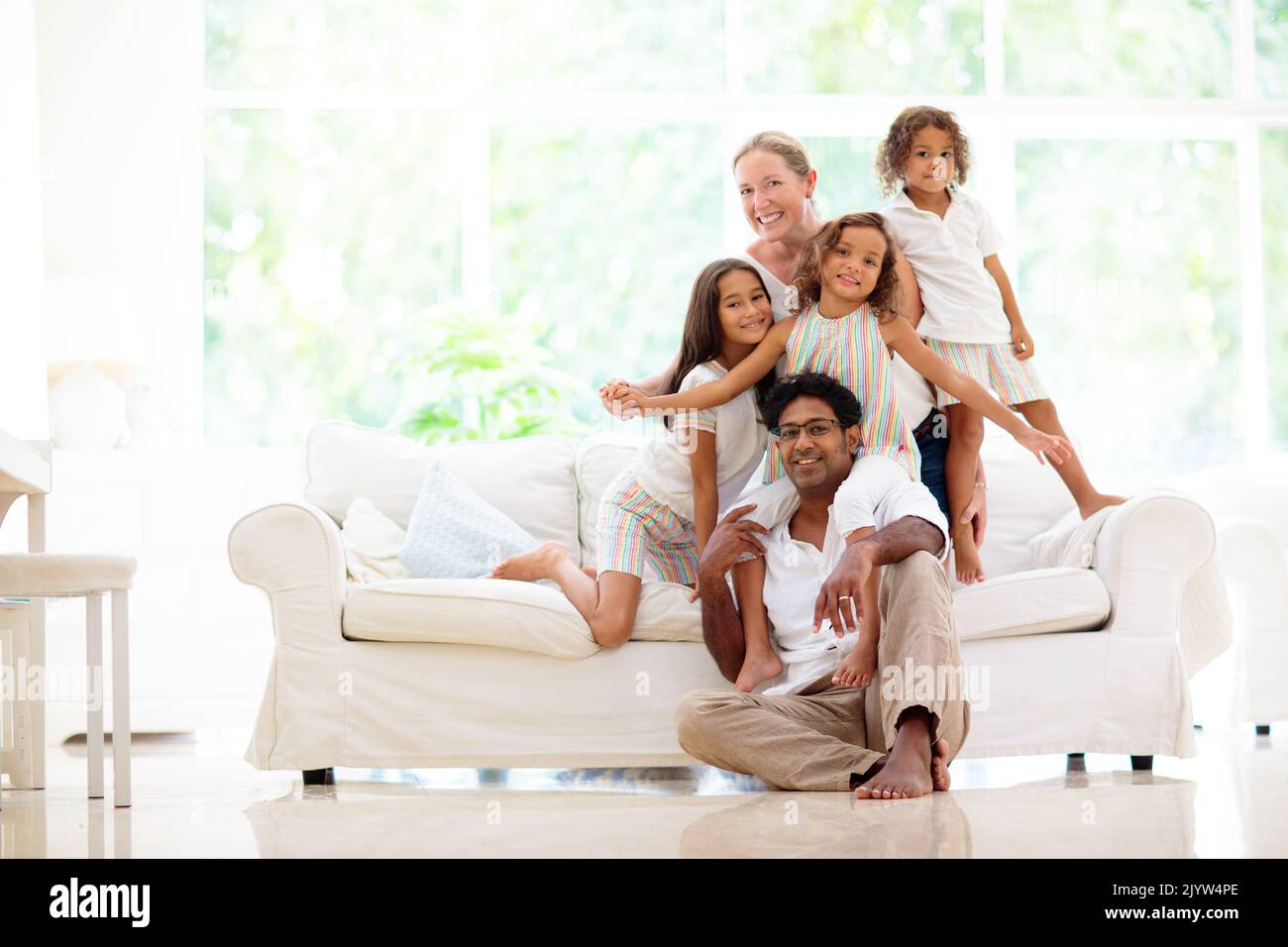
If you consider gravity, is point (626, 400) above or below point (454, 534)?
above

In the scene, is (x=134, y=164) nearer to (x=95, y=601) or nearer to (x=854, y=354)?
(x=95, y=601)

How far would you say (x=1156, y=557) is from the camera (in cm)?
285

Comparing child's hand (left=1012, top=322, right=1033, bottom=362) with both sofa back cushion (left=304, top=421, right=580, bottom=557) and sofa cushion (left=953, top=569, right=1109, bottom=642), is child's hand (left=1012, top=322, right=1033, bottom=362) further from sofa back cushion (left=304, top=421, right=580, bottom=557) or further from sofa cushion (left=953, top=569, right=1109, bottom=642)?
sofa back cushion (left=304, top=421, right=580, bottom=557)

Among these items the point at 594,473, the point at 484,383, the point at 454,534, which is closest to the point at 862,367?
the point at 594,473

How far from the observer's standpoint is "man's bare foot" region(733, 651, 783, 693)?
8.78 feet

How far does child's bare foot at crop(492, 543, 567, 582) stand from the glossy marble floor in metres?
0.46

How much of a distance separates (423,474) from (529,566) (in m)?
0.53

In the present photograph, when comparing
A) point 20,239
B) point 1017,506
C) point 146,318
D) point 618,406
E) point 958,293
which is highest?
point 20,239

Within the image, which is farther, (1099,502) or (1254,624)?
(1254,624)

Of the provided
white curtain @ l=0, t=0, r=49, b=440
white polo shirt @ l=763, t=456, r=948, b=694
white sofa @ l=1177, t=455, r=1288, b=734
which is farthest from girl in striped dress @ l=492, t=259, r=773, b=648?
white curtain @ l=0, t=0, r=49, b=440

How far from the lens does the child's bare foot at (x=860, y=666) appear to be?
98.7 inches

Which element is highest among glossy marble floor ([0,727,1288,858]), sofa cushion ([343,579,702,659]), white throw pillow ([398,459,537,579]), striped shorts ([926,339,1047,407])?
striped shorts ([926,339,1047,407])
